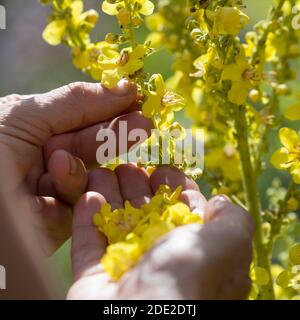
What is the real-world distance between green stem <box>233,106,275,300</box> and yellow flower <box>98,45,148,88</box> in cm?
22

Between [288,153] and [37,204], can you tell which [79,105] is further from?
[288,153]

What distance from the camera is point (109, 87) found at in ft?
4.38

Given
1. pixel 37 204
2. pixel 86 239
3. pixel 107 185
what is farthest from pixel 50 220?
pixel 86 239

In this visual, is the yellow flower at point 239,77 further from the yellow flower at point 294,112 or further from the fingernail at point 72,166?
the fingernail at point 72,166

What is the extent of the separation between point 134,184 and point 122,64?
29 centimetres

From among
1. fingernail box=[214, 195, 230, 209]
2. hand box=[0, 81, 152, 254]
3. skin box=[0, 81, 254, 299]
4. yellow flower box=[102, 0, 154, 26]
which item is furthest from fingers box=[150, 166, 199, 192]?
yellow flower box=[102, 0, 154, 26]

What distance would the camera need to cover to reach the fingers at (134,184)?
4.57 ft

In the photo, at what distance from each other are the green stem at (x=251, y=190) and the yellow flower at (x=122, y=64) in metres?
0.22

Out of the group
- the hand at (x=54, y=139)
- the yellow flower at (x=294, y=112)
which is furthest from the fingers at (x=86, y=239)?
the yellow flower at (x=294, y=112)

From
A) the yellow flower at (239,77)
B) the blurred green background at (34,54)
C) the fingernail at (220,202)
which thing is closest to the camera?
the fingernail at (220,202)

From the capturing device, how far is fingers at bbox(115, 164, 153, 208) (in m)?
1.39
